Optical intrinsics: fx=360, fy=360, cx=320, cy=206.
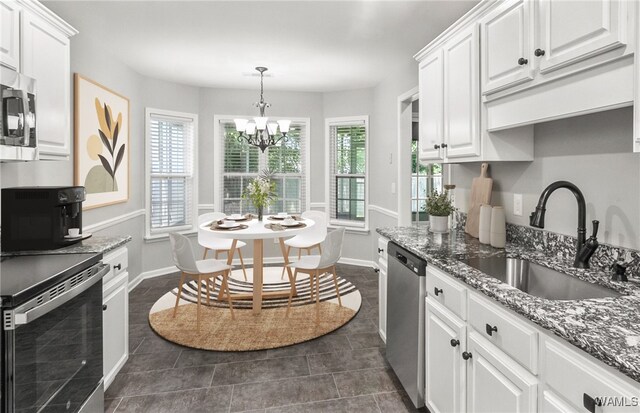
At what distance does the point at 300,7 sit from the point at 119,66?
8.00ft

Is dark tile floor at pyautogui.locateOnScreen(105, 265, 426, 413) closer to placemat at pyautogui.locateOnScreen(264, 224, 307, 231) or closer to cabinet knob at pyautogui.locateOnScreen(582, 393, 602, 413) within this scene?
placemat at pyautogui.locateOnScreen(264, 224, 307, 231)

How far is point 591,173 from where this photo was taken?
67.7 inches

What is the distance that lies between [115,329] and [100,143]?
2.11 m

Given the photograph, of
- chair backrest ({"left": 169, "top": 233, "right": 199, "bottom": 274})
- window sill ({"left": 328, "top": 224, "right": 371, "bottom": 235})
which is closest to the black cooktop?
chair backrest ({"left": 169, "top": 233, "right": 199, "bottom": 274})

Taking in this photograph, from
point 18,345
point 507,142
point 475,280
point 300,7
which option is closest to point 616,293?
point 475,280

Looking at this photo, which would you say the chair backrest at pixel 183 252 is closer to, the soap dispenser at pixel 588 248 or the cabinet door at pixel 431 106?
the cabinet door at pixel 431 106

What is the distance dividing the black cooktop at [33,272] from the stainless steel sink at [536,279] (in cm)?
191

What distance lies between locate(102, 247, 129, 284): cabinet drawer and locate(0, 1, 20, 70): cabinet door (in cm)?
114

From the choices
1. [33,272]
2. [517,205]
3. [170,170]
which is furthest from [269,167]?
[33,272]

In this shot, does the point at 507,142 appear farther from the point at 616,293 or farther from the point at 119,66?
the point at 119,66

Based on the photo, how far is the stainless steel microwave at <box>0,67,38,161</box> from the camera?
1718 millimetres

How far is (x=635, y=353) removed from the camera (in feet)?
2.88

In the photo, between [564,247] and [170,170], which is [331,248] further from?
[170,170]

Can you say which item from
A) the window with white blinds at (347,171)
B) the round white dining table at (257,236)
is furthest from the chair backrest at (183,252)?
the window with white blinds at (347,171)
